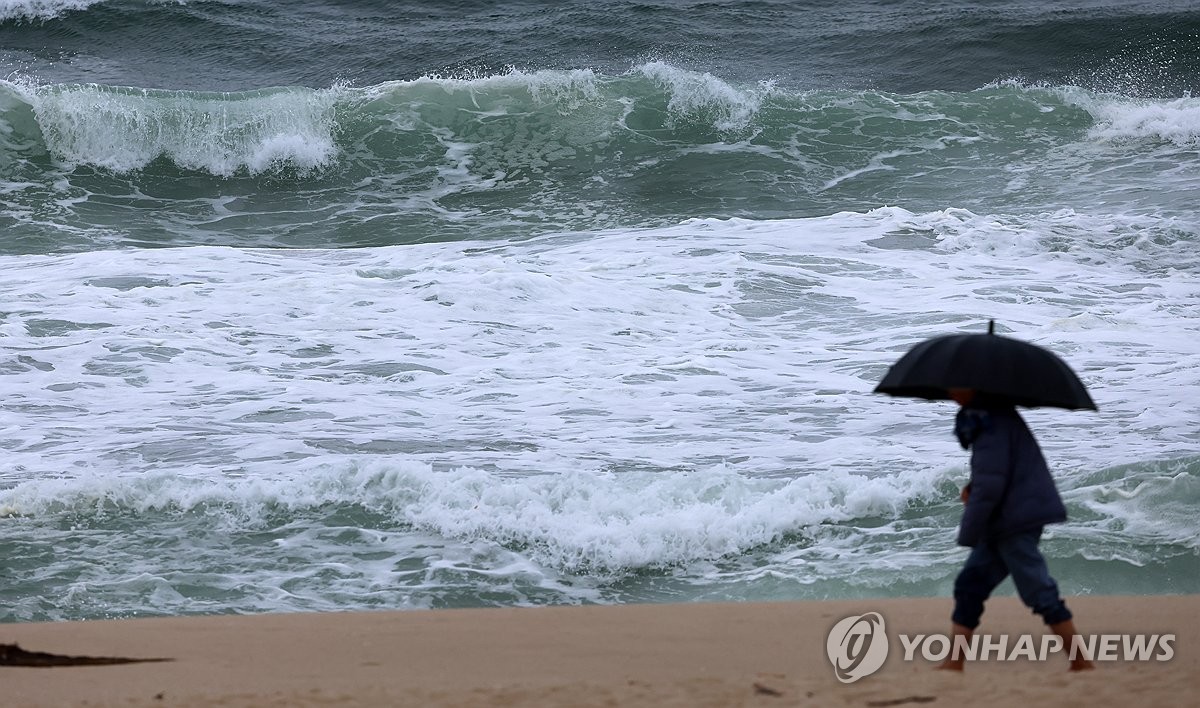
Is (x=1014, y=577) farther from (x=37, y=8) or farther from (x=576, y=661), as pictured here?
(x=37, y=8)

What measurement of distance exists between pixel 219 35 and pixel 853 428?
19.4m

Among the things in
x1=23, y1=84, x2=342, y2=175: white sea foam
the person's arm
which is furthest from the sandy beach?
x1=23, y1=84, x2=342, y2=175: white sea foam

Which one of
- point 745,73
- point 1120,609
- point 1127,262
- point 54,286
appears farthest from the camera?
point 745,73

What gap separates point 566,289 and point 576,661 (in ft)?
23.5

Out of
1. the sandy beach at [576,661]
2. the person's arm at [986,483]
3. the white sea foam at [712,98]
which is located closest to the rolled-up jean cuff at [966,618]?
the sandy beach at [576,661]

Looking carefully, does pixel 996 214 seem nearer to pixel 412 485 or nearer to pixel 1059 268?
pixel 1059 268

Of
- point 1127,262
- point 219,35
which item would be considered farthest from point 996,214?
Answer: point 219,35

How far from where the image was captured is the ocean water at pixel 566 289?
6312mm

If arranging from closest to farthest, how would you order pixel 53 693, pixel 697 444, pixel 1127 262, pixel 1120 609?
pixel 53 693
pixel 1120 609
pixel 697 444
pixel 1127 262

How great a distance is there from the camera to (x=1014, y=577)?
4086mm

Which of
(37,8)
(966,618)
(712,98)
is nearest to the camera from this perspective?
(966,618)

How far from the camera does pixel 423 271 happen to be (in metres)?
12.4

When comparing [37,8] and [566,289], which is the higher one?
[37,8]

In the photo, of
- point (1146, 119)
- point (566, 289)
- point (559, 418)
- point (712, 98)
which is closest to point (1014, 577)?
point (559, 418)
